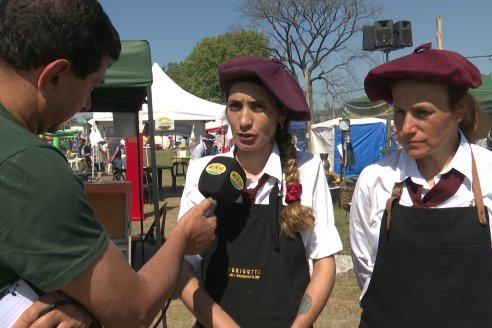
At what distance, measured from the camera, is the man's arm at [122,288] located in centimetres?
106

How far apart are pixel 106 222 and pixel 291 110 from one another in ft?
12.1

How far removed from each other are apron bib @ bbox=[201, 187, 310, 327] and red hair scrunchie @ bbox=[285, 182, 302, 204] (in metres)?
0.06

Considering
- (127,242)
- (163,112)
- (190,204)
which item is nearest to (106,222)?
(127,242)

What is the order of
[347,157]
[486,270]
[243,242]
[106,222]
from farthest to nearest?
[347,157], [106,222], [243,242], [486,270]

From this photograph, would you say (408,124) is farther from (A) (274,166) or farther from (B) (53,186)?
(B) (53,186)

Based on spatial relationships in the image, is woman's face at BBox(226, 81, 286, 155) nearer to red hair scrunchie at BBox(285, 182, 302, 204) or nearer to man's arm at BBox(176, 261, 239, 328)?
red hair scrunchie at BBox(285, 182, 302, 204)

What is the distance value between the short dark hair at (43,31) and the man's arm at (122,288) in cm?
43

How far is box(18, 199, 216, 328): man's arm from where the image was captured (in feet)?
3.47

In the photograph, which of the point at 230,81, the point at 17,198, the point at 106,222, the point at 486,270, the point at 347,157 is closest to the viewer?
the point at 17,198

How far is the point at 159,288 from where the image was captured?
1224mm

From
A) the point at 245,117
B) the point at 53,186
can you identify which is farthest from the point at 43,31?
the point at 245,117

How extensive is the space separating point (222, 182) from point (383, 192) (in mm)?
631

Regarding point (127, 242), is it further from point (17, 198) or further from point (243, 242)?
point (17, 198)

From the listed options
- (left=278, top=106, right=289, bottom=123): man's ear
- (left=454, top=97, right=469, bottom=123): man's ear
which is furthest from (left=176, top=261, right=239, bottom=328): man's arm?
(left=454, top=97, right=469, bottom=123): man's ear
